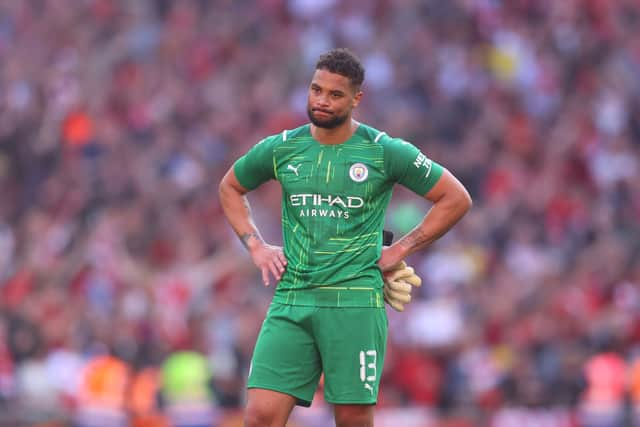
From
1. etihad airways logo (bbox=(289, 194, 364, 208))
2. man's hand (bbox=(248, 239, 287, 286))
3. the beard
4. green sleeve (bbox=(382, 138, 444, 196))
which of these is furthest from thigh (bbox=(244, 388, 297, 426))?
the beard

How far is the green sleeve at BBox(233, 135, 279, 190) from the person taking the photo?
8055 mm

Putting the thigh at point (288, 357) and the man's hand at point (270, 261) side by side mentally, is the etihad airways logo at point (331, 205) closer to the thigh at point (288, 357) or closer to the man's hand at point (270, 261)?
the man's hand at point (270, 261)

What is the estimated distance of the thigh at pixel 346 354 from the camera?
7.81m

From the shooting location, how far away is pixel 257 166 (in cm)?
812

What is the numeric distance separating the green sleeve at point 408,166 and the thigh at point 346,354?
72 cm

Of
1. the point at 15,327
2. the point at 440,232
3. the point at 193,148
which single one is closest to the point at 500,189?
the point at 193,148

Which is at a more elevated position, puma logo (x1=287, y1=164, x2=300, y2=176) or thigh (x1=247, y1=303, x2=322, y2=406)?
puma logo (x1=287, y1=164, x2=300, y2=176)

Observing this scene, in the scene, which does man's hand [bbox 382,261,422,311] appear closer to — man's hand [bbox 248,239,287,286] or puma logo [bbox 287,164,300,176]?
man's hand [bbox 248,239,287,286]

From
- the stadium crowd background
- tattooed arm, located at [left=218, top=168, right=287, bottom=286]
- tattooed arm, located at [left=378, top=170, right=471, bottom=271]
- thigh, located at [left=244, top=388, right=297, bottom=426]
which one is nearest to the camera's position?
thigh, located at [left=244, top=388, right=297, bottom=426]

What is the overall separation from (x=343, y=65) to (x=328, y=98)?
0.62 ft

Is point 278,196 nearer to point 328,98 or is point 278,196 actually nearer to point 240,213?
point 240,213

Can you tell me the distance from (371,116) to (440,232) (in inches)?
388

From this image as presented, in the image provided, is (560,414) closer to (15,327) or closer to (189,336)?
(189,336)

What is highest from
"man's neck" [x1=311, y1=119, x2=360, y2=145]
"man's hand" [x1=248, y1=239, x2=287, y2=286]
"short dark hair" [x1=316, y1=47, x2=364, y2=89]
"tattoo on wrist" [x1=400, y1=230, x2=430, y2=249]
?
"short dark hair" [x1=316, y1=47, x2=364, y2=89]
